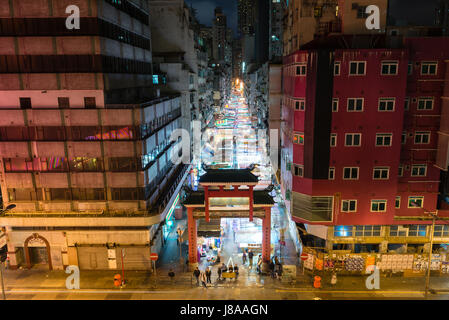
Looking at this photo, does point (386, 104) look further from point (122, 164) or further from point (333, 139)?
point (122, 164)

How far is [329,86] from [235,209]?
15302 mm

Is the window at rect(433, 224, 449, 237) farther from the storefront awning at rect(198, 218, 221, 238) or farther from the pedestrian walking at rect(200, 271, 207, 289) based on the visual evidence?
the pedestrian walking at rect(200, 271, 207, 289)

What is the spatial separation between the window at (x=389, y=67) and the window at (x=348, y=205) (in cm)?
1248

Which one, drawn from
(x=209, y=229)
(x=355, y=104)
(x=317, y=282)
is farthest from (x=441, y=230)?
(x=209, y=229)

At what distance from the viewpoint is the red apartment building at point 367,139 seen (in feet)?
105

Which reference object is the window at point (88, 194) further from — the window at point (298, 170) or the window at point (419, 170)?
the window at point (419, 170)

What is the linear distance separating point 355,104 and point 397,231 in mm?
13748

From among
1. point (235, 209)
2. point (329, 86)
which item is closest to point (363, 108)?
point (329, 86)

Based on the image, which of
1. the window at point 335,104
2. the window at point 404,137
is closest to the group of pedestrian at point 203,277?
the window at point 335,104

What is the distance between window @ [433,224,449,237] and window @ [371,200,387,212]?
585 cm

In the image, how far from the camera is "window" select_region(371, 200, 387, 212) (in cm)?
3425

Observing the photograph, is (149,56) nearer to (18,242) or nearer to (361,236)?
(18,242)

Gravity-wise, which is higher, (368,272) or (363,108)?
(363,108)

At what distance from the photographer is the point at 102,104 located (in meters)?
33.3
